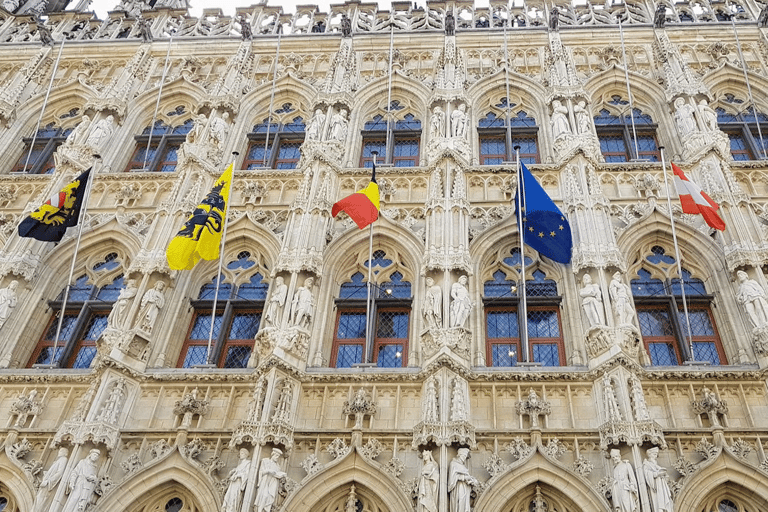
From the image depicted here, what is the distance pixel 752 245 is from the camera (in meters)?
14.5

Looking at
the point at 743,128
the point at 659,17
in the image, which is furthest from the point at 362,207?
the point at 659,17

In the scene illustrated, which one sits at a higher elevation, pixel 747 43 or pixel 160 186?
pixel 747 43

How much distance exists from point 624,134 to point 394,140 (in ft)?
21.0

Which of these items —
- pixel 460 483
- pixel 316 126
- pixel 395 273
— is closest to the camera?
pixel 460 483

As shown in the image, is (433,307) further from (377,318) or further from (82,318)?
(82,318)

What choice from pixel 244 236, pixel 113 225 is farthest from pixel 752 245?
pixel 113 225

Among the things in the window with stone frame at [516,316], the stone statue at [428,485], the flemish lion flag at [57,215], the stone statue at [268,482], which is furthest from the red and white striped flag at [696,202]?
the flemish lion flag at [57,215]

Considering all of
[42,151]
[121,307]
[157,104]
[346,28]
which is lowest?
[121,307]

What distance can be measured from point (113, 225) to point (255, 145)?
4784 mm

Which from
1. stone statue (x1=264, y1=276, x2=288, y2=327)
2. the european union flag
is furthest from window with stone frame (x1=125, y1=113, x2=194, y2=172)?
the european union flag

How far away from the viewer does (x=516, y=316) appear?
1495 cm

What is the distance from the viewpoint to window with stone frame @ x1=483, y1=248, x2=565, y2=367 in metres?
14.2

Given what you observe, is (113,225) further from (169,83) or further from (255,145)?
(169,83)

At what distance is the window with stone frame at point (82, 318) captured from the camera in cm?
1523
